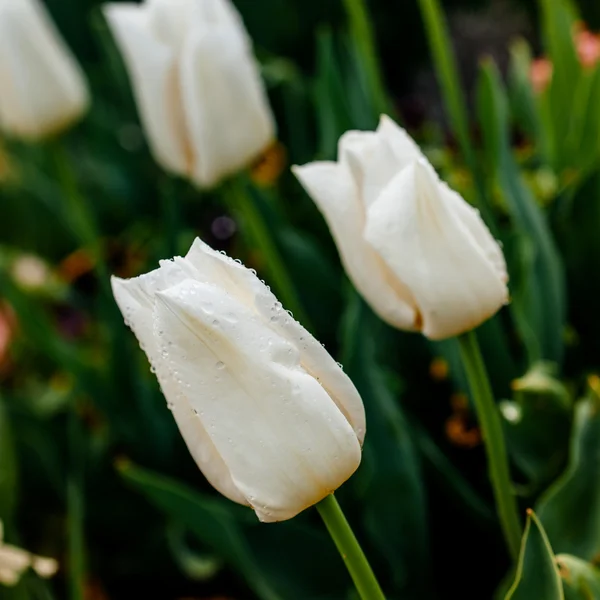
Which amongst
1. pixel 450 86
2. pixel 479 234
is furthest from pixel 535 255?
pixel 479 234

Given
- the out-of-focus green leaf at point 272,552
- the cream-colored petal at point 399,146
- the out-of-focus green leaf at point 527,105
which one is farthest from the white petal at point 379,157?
the out-of-focus green leaf at point 527,105

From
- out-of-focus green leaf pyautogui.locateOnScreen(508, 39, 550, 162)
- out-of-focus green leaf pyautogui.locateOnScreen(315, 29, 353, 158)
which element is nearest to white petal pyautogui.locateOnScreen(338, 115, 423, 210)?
out-of-focus green leaf pyautogui.locateOnScreen(315, 29, 353, 158)

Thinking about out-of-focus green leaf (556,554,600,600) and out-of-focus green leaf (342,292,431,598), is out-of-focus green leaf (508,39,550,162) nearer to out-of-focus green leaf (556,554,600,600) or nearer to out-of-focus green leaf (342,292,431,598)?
out-of-focus green leaf (342,292,431,598)

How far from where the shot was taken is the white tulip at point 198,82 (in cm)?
66

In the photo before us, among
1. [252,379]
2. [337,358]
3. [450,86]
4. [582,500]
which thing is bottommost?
[337,358]

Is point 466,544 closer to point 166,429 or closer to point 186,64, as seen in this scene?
point 166,429

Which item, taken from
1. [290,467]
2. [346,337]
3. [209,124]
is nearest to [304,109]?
[209,124]

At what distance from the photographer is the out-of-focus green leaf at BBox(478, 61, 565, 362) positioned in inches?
25.1

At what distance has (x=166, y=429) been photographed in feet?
2.51

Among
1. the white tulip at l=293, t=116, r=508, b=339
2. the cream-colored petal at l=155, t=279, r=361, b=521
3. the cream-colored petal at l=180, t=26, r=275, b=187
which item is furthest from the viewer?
the cream-colored petal at l=180, t=26, r=275, b=187

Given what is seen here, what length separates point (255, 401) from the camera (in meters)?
0.32

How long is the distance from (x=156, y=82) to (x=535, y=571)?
17.2 inches

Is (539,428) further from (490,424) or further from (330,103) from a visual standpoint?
(330,103)

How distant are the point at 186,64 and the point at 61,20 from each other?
4.08 feet
